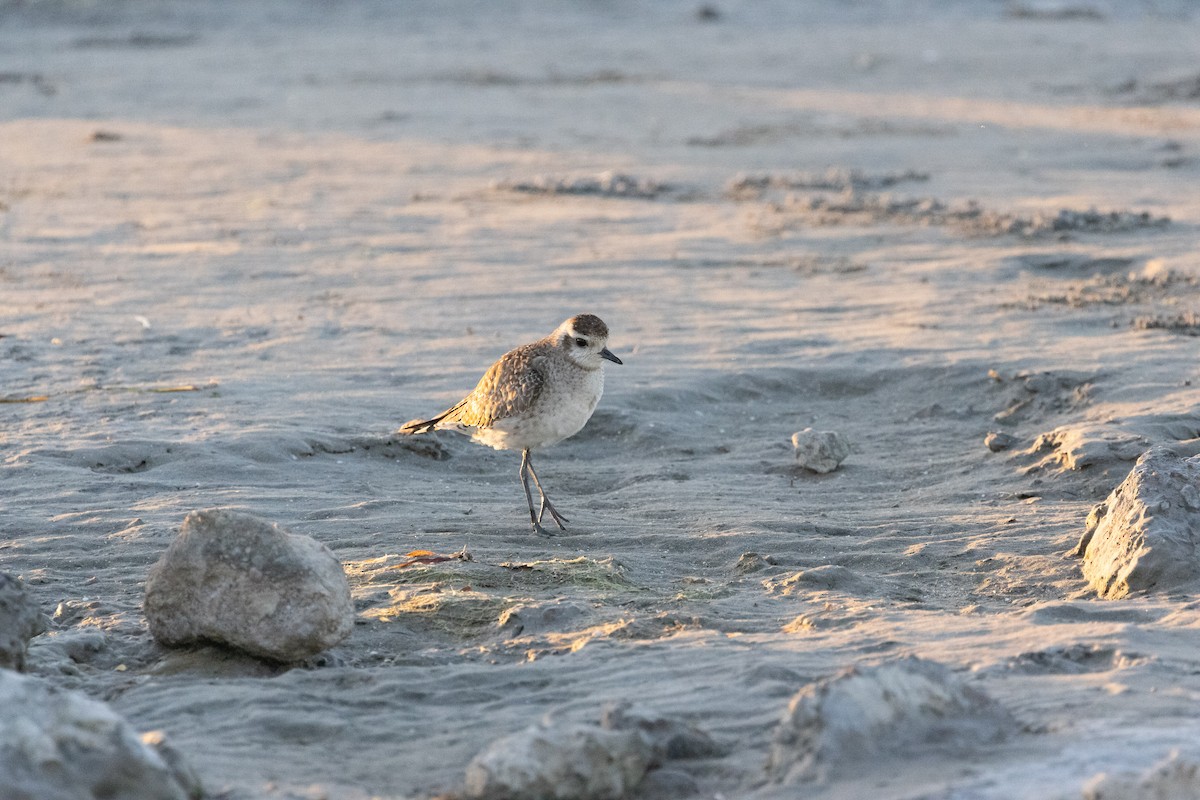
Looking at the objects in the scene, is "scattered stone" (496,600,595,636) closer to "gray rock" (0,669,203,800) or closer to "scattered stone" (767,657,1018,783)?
"scattered stone" (767,657,1018,783)

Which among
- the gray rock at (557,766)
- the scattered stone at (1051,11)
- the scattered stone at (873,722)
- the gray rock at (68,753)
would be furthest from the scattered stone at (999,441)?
the scattered stone at (1051,11)

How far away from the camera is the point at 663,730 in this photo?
4.38m

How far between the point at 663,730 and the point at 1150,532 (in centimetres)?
251

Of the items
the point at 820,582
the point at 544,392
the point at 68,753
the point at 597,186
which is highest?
the point at 597,186

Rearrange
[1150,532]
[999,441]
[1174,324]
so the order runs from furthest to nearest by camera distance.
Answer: [1174,324]
[999,441]
[1150,532]

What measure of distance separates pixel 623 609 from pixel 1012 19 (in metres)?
26.4

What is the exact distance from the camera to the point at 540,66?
24422mm

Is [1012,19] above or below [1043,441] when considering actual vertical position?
above

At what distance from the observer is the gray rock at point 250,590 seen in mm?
5176

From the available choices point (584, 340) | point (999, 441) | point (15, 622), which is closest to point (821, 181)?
point (999, 441)

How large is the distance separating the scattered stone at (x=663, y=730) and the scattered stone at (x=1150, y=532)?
7.34 ft

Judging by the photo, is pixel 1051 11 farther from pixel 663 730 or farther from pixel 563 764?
pixel 563 764

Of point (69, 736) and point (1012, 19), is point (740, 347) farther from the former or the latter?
point (1012, 19)

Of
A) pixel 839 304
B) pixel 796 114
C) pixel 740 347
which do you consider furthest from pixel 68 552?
pixel 796 114
